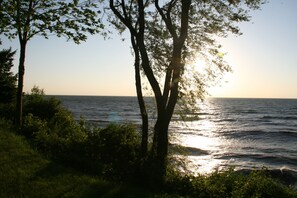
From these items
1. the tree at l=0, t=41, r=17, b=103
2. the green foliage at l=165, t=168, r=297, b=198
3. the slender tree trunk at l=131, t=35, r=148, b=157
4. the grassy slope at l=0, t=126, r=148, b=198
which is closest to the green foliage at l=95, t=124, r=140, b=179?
the slender tree trunk at l=131, t=35, r=148, b=157

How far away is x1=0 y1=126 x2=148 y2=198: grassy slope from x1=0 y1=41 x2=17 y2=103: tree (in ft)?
60.5

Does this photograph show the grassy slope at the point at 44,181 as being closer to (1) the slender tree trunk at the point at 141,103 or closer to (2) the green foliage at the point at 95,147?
(2) the green foliage at the point at 95,147

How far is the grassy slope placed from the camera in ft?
30.0

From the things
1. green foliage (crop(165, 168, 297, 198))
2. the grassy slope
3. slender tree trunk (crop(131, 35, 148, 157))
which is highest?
slender tree trunk (crop(131, 35, 148, 157))

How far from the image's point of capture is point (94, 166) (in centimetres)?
1323

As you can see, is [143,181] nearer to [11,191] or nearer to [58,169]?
[58,169]

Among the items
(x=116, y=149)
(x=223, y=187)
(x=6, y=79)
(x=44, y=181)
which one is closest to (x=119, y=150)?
(x=116, y=149)

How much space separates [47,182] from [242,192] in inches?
256

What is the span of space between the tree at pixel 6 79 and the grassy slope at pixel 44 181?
18.4m

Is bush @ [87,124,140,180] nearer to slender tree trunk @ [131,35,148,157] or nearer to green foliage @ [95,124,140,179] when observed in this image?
green foliage @ [95,124,140,179]

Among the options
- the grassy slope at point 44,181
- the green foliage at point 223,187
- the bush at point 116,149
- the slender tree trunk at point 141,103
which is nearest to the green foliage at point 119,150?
the bush at point 116,149

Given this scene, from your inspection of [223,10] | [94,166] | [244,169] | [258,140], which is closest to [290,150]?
[258,140]

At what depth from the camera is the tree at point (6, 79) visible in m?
29.8

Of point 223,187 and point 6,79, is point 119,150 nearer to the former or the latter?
point 223,187
